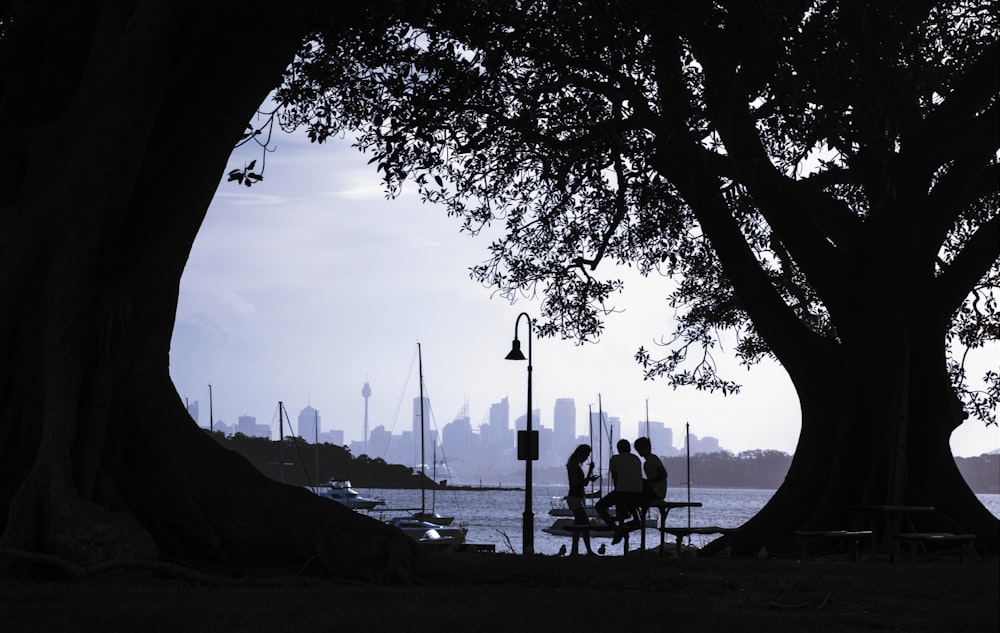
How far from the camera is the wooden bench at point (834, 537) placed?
561 inches

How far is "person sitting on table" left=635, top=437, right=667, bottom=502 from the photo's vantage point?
16.5 metres

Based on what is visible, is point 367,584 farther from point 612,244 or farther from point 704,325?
point 704,325

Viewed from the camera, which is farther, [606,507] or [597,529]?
[597,529]

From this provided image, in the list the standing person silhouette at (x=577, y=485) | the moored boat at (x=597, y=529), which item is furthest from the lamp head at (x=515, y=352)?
the standing person silhouette at (x=577, y=485)

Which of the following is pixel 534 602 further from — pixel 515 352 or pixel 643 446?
pixel 515 352

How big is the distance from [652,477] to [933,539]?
13.0 feet

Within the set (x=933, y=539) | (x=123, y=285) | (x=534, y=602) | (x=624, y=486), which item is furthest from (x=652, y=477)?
(x=123, y=285)

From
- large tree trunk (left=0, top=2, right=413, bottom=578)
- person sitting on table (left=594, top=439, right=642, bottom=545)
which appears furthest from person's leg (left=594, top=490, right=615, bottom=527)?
large tree trunk (left=0, top=2, right=413, bottom=578)

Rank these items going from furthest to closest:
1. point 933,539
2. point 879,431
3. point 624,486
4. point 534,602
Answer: point 624,486 → point 879,431 → point 933,539 → point 534,602

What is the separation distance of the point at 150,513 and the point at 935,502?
411 inches

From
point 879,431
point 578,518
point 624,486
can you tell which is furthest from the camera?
point 578,518

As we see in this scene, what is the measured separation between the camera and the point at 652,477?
1659cm

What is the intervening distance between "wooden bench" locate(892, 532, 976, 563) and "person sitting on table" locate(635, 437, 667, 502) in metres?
3.22

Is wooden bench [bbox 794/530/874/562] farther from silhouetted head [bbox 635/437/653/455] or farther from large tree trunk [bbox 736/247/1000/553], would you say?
silhouetted head [bbox 635/437/653/455]
